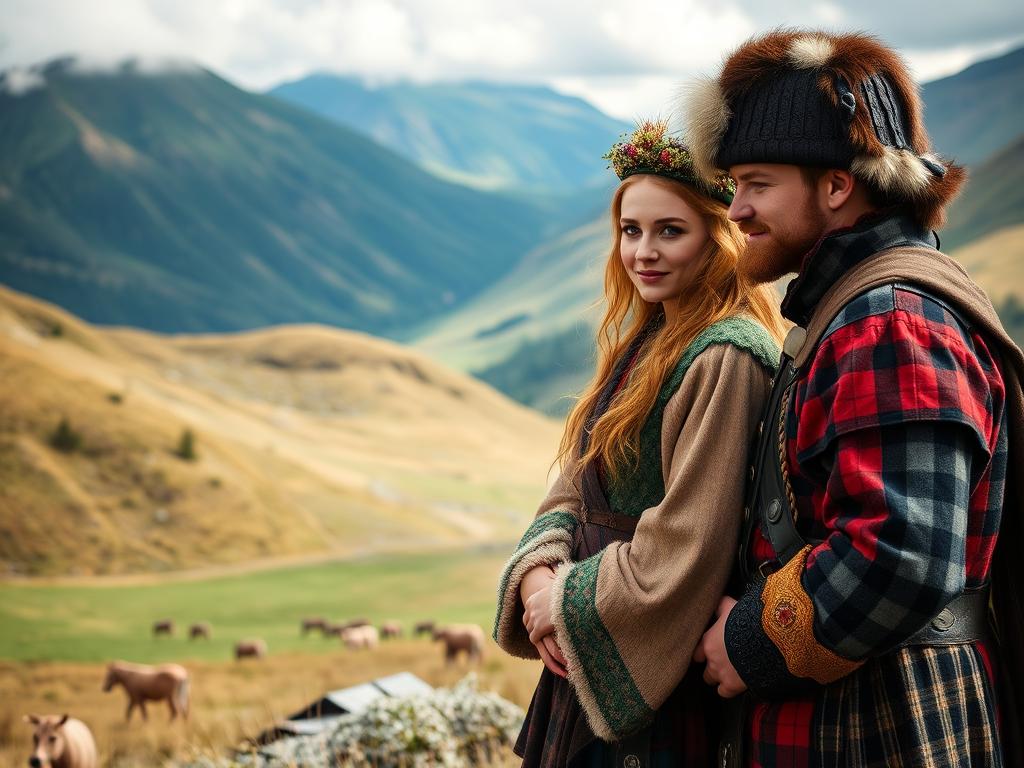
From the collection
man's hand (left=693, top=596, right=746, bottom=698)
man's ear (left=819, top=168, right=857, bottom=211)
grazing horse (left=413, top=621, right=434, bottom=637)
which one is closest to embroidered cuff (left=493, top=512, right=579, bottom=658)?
man's hand (left=693, top=596, right=746, bottom=698)

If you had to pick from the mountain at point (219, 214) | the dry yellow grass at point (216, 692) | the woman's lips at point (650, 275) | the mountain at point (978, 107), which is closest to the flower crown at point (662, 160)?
the woman's lips at point (650, 275)

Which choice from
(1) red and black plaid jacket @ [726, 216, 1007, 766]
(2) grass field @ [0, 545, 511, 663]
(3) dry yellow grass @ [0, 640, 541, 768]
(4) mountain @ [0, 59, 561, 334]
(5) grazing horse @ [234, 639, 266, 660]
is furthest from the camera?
(4) mountain @ [0, 59, 561, 334]

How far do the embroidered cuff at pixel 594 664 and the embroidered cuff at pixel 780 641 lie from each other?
29 cm

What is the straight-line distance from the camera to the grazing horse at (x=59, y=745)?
15.1 feet

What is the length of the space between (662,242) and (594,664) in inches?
35.2

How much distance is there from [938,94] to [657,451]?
101664 mm

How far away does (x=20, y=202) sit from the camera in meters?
83.1

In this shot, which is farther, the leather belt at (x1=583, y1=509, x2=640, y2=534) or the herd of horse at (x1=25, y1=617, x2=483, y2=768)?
the herd of horse at (x1=25, y1=617, x2=483, y2=768)

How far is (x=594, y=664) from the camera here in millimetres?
1887

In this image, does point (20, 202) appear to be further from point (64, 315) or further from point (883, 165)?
point (883, 165)

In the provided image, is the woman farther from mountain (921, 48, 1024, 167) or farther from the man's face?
mountain (921, 48, 1024, 167)

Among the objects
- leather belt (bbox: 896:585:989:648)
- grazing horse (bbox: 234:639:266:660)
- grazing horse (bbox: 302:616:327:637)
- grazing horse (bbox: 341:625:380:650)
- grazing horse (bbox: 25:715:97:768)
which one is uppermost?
leather belt (bbox: 896:585:989:648)

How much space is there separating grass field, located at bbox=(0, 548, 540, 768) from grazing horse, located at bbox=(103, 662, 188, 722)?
151 millimetres

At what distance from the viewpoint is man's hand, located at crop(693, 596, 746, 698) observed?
1668mm
